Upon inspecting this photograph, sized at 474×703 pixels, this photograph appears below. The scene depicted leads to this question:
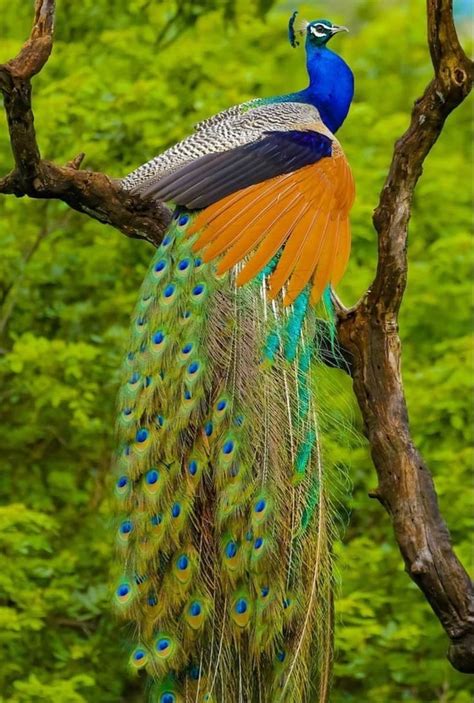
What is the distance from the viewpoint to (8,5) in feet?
21.0

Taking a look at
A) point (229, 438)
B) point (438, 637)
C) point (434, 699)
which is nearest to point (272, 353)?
point (229, 438)

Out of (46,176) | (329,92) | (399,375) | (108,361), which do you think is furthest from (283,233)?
(108,361)

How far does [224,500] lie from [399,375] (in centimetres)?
63

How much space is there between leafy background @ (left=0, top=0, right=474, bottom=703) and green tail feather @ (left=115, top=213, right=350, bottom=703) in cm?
87

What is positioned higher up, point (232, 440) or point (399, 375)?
point (399, 375)

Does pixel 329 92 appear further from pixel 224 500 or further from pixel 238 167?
pixel 224 500

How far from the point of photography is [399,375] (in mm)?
3902

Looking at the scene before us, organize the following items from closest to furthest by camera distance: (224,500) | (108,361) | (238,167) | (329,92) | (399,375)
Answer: (399,375) < (224,500) < (238,167) < (329,92) < (108,361)

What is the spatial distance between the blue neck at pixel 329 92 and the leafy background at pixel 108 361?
0.91 m

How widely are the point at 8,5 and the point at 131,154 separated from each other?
1144 mm

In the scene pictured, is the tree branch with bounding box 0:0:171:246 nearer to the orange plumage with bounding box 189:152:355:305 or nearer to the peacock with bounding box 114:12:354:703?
the peacock with bounding box 114:12:354:703

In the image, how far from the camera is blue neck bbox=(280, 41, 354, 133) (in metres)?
4.96

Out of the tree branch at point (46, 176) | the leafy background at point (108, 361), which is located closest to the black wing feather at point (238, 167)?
the tree branch at point (46, 176)

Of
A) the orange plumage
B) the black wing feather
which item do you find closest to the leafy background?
the orange plumage
